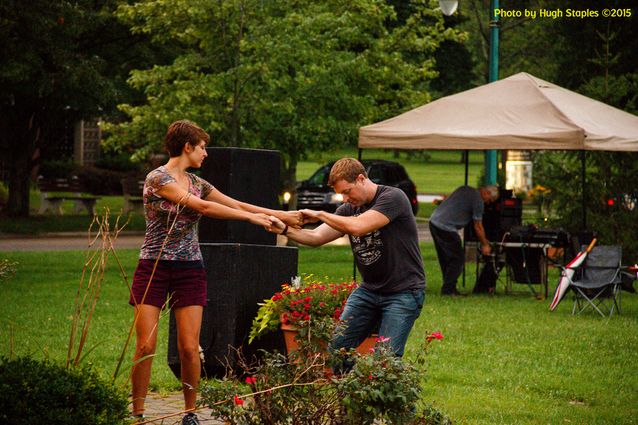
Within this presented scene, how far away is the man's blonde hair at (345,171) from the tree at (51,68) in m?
15.0

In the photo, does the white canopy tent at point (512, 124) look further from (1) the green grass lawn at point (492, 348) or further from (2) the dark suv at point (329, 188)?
(2) the dark suv at point (329, 188)

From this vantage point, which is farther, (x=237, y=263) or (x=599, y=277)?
(x=599, y=277)

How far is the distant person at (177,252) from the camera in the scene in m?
7.47

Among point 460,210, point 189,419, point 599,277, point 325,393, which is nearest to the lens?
point 325,393

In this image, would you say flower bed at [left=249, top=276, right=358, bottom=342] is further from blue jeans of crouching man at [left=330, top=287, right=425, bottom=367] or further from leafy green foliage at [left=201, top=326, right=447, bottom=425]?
leafy green foliage at [left=201, top=326, right=447, bottom=425]

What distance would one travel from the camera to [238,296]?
31.0 ft

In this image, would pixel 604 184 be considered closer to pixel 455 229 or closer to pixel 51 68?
pixel 455 229

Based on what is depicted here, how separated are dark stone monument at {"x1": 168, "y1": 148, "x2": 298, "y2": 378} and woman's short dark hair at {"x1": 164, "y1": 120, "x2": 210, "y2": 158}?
1.84 meters

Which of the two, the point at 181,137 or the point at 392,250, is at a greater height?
the point at 181,137

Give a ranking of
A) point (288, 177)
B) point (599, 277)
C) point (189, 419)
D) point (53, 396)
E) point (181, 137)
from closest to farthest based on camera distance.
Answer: point (53, 396) → point (189, 419) → point (181, 137) → point (599, 277) → point (288, 177)

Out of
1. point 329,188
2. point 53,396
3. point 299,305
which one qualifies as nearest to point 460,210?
point 299,305

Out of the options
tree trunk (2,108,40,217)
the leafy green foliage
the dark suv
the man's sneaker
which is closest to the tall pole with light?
the dark suv

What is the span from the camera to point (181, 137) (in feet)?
25.0

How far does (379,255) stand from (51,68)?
2053cm
